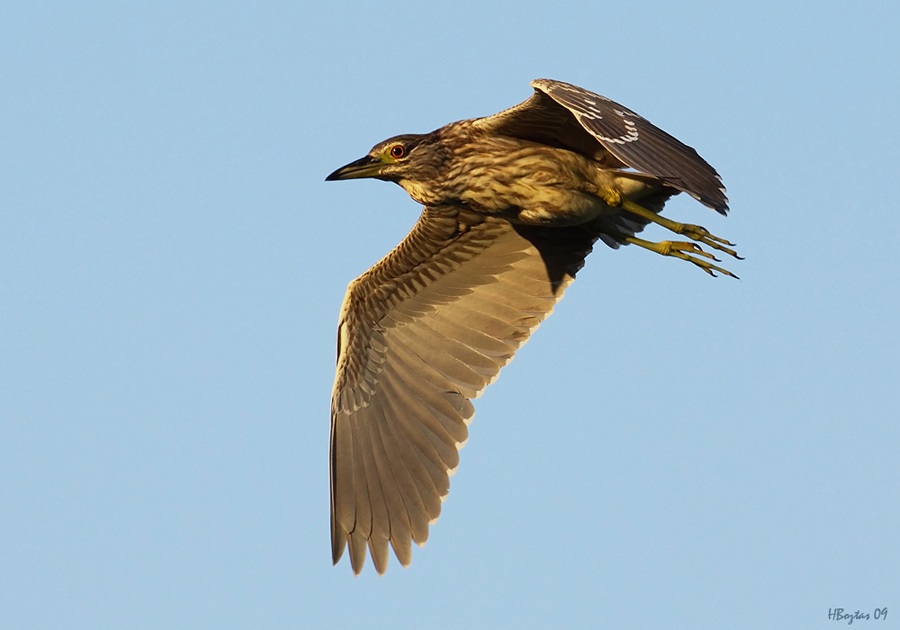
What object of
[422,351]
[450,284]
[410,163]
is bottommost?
[422,351]

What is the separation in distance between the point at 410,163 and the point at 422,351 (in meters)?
2.17

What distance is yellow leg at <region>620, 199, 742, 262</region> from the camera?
11.3 meters

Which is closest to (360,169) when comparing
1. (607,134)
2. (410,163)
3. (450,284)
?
(410,163)

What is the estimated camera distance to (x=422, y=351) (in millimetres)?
12953

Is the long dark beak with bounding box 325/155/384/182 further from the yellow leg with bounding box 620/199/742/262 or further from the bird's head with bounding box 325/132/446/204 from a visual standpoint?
the yellow leg with bounding box 620/199/742/262

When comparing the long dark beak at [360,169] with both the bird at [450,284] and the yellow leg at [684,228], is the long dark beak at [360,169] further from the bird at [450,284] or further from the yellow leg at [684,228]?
the yellow leg at [684,228]

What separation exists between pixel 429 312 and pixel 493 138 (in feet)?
7.26

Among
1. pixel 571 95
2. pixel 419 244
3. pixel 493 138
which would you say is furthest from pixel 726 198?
pixel 419 244

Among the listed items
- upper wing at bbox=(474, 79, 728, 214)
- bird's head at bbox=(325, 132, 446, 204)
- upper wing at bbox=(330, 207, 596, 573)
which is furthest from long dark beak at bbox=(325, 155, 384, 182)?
upper wing at bbox=(474, 79, 728, 214)

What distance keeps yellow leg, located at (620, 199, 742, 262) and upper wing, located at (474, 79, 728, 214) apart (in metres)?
0.40

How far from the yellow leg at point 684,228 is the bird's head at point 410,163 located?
1.61 meters

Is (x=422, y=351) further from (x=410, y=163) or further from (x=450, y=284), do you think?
(x=410, y=163)

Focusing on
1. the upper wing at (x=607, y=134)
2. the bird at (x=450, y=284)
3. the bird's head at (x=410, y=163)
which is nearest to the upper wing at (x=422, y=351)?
the bird at (x=450, y=284)

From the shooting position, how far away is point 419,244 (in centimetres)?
1245
